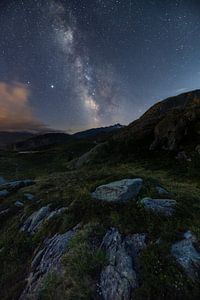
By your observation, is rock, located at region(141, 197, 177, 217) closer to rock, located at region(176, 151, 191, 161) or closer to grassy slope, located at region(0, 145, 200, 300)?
grassy slope, located at region(0, 145, 200, 300)

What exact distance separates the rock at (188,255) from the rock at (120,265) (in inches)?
45.4

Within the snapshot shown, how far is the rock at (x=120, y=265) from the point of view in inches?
312

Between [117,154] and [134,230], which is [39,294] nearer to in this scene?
[134,230]

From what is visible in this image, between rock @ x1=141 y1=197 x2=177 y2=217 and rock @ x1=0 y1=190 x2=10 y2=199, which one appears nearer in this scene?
rock @ x1=141 y1=197 x2=177 y2=217

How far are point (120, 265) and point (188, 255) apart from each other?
226 cm

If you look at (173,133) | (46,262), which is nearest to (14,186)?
(46,262)

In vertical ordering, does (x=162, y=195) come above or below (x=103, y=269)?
above

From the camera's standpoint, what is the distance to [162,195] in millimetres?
12805

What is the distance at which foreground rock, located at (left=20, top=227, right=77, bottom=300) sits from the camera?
8.80 metres

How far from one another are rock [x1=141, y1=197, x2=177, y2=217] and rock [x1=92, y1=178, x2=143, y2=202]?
89 centimetres

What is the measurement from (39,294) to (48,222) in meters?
4.07

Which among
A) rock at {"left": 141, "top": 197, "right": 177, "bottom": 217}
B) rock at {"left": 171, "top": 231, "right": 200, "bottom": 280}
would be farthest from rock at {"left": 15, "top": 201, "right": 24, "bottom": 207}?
rock at {"left": 171, "top": 231, "right": 200, "bottom": 280}

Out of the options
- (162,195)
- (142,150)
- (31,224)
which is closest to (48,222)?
(31,224)

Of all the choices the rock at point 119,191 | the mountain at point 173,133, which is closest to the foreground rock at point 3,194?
the rock at point 119,191
